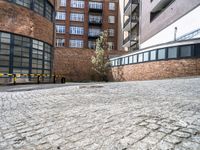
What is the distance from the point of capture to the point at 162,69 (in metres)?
16.1

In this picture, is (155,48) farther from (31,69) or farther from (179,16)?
(31,69)

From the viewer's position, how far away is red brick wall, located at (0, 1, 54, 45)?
47.0 ft

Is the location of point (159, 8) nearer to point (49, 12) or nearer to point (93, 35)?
point (49, 12)

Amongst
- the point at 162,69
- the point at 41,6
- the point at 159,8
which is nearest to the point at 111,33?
the point at 159,8

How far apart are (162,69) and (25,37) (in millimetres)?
12305

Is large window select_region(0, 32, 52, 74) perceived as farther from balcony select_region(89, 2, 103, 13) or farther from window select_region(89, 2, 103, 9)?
window select_region(89, 2, 103, 9)

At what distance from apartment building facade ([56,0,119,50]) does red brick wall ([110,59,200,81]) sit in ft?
65.9

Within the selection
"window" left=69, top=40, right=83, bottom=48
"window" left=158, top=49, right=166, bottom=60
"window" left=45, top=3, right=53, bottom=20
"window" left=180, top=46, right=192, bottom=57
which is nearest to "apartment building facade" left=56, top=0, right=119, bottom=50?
"window" left=69, top=40, right=83, bottom=48

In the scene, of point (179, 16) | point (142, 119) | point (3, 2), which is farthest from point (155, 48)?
point (142, 119)

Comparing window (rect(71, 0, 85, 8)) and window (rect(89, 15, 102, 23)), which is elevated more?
window (rect(71, 0, 85, 8))

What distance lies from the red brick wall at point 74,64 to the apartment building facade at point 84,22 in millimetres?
11856

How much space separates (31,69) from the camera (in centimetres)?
1636

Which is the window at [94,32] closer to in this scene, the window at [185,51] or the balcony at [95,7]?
the balcony at [95,7]

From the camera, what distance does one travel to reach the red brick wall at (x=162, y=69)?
13.9m
